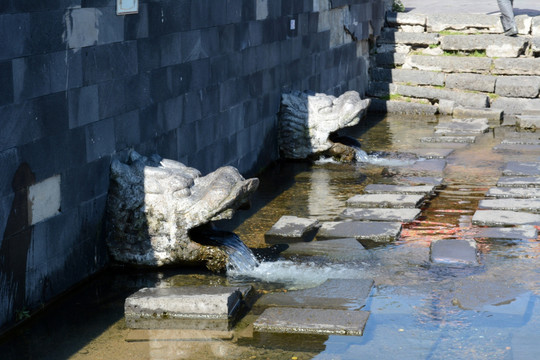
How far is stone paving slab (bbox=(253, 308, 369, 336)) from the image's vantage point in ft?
18.4

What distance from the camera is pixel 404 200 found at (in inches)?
355

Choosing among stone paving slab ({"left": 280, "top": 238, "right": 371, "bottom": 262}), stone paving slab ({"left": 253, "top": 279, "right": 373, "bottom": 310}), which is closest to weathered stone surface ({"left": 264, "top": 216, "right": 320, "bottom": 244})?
stone paving slab ({"left": 280, "top": 238, "right": 371, "bottom": 262})

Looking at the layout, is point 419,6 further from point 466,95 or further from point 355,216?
point 355,216

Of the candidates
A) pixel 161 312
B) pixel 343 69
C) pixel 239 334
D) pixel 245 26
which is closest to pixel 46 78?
pixel 161 312

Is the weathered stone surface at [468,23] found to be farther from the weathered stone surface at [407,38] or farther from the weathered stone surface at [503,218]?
the weathered stone surface at [503,218]

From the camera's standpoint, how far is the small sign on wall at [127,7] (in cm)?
704

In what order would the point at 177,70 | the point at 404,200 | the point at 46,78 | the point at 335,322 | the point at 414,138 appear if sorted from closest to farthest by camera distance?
1. the point at 335,322
2. the point at 46,78
3. the point at 177,70
4. the point at 404,200
5. the point at 414,138

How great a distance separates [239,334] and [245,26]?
5.14 metres

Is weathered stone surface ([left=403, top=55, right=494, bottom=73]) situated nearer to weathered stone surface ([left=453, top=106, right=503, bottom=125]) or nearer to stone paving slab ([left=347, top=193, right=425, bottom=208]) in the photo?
weathered stone surface ([left=453, top=106, right=503, bottom=125])

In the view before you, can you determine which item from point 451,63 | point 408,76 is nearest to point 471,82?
point 451,63

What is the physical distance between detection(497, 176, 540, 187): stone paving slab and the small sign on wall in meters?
4.71

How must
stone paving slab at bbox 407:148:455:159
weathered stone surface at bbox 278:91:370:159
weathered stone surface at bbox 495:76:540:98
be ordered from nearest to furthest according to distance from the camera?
1. weathered stone surface at bbox 278:91:370:159
2. stone paving slab at bbox 407:148:455:159
3. weathered stone surface at bbox 495:76:540:98

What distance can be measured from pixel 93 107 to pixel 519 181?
5.20 metres

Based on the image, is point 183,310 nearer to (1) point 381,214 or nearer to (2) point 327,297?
(2) point 327,297
